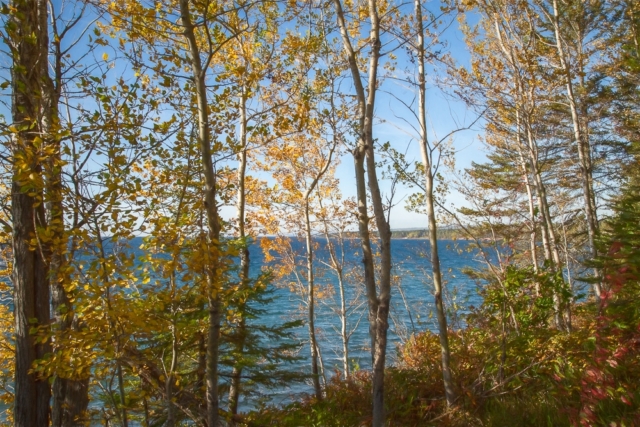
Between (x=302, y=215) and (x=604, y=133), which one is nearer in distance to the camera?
(x=302, y=215)

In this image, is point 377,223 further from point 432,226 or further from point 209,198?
point 209,198

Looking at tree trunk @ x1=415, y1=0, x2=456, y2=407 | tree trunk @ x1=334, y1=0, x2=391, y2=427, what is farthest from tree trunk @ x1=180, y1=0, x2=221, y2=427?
tree trunk @ x1=415, y1=0, x2=456, y2=407

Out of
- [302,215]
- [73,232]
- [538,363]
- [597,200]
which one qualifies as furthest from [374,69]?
[597,200]

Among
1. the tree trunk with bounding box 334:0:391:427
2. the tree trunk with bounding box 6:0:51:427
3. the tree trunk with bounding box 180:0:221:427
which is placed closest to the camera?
the tree trunk with bounding box 180:0:221:427

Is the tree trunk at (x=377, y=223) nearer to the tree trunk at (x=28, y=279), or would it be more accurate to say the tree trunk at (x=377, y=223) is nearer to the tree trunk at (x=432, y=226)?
the tree trunk at (x=432, y=226)

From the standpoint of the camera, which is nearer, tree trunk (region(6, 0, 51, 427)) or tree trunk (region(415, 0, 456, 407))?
tree trunk (region(6, 0, 51, 427))

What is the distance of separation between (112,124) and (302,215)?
7.49 m

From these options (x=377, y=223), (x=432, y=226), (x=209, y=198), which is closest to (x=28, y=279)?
(x=209, y=198)

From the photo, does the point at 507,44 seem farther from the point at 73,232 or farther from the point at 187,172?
the point at 73,232

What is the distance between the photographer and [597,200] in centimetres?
1238

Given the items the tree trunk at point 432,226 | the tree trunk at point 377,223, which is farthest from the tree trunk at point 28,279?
the tree trunk at point 432,226

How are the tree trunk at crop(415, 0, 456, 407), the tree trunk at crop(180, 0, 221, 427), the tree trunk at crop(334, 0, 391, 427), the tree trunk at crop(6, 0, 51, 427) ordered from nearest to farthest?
1. the tree trunk at crop(180, 0, 221, 427)
2. the tree trunk at crop(6, 0, 51, 427)
3. the tree trunk at crop(334, 0, 391, 427)
4. the tree trunk at crop(415, 0, 456, 407)

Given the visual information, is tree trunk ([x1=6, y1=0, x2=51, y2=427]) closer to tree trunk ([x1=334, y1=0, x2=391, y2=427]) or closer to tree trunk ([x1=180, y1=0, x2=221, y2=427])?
tree trunk ([x1=180, y1=0, x2=221, y2=427])

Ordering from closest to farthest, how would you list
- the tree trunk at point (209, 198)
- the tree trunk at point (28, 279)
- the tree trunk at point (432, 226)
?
1. the tree trunk at point (209, 198)
2. the tree trunk at point (28, 279)
3. the tree trunk at point (432, 226)
